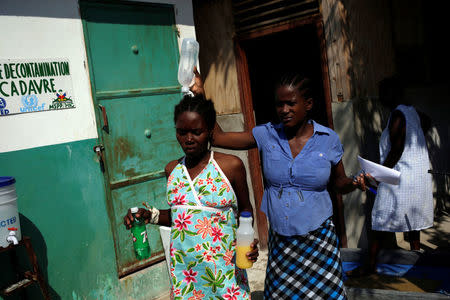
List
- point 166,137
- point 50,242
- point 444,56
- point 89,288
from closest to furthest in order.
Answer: point 50,242 → point 89,288 → point 166,137 → point 444,56

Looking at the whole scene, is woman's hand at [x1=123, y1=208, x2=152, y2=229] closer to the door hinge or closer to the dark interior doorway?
the door hinge

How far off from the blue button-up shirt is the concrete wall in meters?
2.12

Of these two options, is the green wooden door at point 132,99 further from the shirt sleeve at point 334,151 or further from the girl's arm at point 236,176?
the shirt sleeve at point 334,151

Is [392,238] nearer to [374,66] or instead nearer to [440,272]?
[440,272]

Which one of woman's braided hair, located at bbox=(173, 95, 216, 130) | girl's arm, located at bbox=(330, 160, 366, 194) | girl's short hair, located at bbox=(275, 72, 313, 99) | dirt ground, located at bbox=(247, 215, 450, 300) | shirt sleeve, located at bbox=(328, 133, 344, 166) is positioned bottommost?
dirt ground, located at bbox=(247, 215, 450, 300)

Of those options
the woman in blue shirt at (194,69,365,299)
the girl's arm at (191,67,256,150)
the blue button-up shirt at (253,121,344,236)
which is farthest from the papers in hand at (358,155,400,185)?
the girl's arm at (191,67,256,150)

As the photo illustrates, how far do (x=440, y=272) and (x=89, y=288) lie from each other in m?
3.38

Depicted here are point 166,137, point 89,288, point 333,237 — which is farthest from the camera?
point 166,137

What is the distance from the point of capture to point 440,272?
3.98 metres

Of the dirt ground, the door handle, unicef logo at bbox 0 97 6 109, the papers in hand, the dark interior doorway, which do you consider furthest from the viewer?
the dark interior doorway

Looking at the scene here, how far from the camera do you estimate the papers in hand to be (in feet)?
6.91

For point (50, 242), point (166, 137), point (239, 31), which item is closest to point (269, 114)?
point (239, 31)

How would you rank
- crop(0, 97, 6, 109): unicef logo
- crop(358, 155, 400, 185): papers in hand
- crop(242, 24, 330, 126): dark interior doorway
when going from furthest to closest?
crop(242, 24, 330, 126): dark interior doorway, crop(0, 97, 6, 109): unicef logo, crop(358, 155, 400, 185): papers in hand

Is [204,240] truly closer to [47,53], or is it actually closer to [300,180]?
[300,180]
